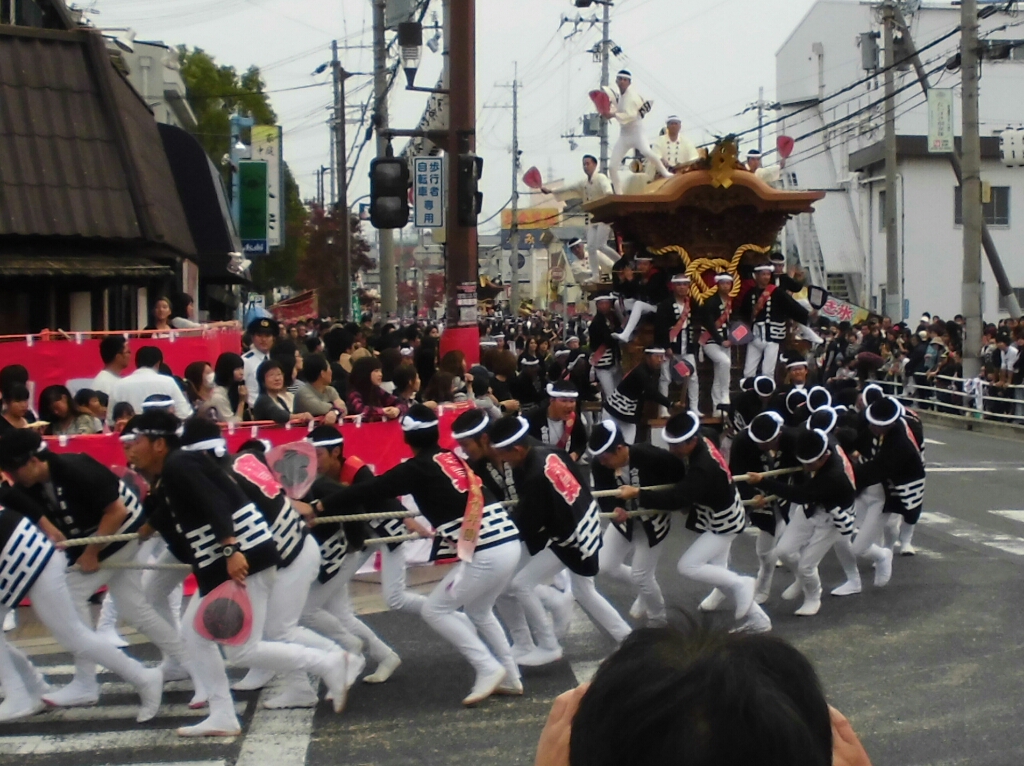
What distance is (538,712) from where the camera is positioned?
6.80 meters

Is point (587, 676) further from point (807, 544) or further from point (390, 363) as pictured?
point (390, 363)

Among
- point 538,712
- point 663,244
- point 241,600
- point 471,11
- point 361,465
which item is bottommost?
point 538,712

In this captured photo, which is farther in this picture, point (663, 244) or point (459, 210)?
point (663, 244)

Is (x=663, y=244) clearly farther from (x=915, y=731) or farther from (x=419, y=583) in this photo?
(x=915, y=731)

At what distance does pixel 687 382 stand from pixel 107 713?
8.36 meters

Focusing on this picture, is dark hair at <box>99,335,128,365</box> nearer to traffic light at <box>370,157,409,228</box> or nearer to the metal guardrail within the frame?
traffic light at <box>370,157,409,228</box>

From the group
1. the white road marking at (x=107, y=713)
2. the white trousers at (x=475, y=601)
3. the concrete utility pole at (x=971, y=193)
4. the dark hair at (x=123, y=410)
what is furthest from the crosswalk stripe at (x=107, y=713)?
the concrete utility pole at (x=971, y=193)

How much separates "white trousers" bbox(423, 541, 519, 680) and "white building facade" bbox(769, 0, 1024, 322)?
2606 cm

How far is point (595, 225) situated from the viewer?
15469 millimetres

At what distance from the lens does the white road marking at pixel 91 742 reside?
20.3 ft

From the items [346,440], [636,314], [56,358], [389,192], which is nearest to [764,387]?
[636,314]

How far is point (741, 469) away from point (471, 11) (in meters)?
5.51

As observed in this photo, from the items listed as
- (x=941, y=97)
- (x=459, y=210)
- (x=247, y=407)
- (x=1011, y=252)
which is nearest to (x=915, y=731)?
(x=247, y=407)

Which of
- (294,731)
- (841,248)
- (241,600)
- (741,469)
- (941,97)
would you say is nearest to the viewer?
(241,600)
